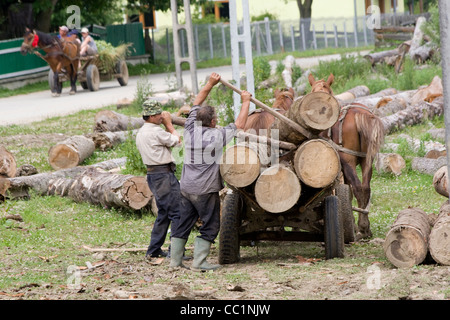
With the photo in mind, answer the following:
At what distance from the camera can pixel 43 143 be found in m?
15.5

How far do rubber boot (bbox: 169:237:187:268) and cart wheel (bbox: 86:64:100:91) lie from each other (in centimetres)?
1711

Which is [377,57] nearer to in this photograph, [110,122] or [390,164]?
[110,122]

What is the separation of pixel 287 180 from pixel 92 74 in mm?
17953

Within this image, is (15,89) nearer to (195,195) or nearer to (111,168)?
(111,168)

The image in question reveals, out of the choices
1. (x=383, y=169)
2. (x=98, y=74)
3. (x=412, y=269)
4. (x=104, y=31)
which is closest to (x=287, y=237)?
(x=412, y=269)

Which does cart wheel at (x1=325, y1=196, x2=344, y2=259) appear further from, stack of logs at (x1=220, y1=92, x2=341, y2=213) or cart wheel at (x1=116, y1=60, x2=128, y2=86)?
cart wheel at (x1=116, y1=60, x2=128, y2=86)

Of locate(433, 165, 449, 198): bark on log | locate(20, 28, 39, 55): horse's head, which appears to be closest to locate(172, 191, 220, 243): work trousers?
locate(433, 165, 449, 198): bark on log

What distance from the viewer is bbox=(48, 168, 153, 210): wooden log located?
1054 cm

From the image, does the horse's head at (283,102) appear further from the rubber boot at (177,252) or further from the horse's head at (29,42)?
A: the horse's head at (29,42)

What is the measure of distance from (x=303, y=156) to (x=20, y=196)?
5.95 meters

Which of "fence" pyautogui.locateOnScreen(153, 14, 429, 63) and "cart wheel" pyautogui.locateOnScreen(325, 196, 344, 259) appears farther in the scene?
"fence" pyautogui.locateOnScreen(153, 14, 429, 63)

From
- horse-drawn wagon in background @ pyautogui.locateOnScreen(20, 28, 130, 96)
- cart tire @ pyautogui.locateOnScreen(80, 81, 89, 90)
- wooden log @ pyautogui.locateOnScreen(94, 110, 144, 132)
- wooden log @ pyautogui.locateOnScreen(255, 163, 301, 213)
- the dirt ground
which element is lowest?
the dirt ground

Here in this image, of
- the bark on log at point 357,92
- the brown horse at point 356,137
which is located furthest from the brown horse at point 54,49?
the brown horse at point 356,137

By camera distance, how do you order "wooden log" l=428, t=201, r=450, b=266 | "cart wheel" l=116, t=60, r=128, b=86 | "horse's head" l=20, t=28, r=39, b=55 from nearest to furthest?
"wooden log" l=428, t=201, r=450, b=266
"horse's head" l=20, t=28, r=39, b=55
"cart wheel" l=116, t=60, r=128, b=86
